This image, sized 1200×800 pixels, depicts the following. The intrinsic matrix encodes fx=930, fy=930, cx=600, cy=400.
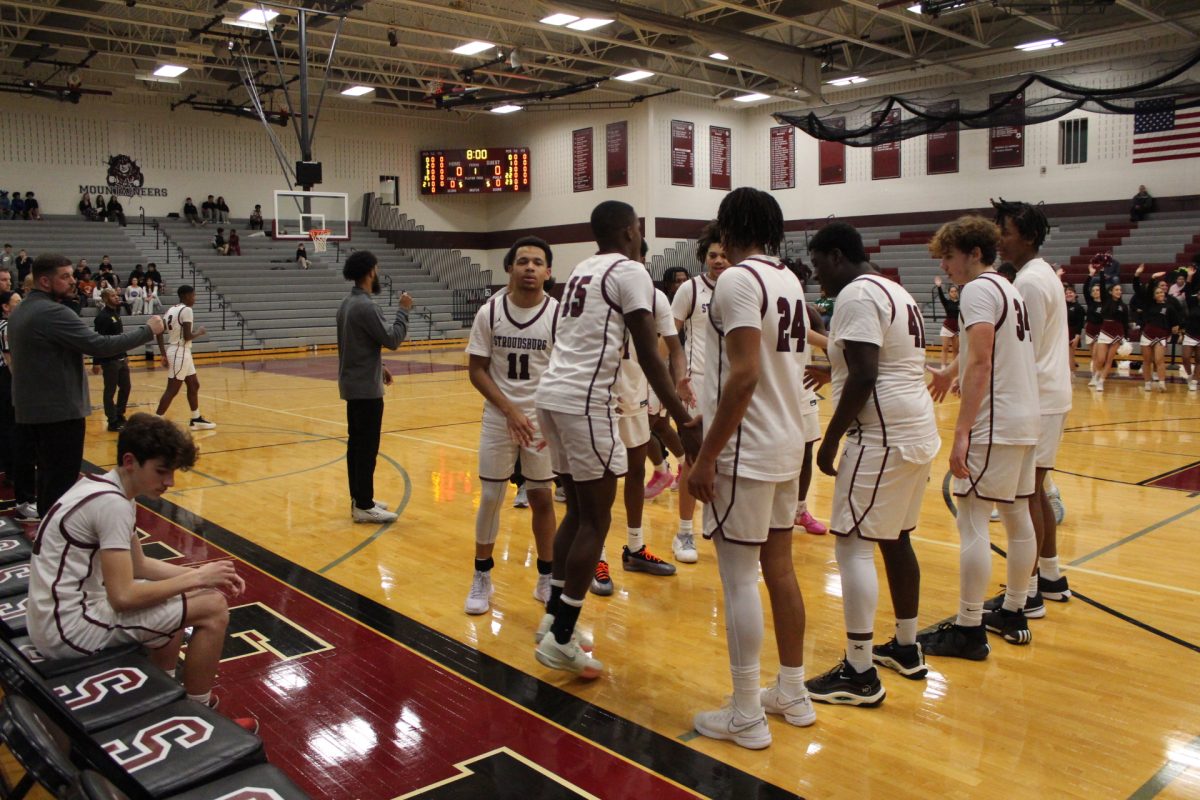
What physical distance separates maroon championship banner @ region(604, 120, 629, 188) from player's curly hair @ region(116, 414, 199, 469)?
975 inches

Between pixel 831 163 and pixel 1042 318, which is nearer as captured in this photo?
pixel 1042 318

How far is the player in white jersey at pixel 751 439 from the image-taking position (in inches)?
116

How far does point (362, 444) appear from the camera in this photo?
20.5 ft

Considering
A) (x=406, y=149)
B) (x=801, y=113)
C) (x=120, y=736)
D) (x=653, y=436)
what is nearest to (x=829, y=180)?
(x=801, y=113)

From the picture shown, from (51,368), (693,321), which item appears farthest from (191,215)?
(693,321)

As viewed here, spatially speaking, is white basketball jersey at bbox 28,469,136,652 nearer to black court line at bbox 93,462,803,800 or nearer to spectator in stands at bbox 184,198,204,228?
black court line at bbox 93,462,803,800

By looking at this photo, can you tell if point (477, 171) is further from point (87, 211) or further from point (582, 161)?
point (87, 211)

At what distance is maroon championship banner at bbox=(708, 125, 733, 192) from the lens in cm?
2762

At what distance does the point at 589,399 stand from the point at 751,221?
962 mm

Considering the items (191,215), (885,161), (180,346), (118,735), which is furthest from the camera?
(191,215)

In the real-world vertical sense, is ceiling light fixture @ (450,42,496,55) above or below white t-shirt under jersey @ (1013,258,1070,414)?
above

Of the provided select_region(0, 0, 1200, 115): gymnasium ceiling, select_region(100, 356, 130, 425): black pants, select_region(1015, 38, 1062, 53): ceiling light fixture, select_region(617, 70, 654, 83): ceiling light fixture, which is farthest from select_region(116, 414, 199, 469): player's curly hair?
select_region(617, 70, 654, 83): ceiling light fixture

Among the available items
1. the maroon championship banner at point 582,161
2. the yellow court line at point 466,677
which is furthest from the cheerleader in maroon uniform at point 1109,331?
the maroon championship banner at point 582,161

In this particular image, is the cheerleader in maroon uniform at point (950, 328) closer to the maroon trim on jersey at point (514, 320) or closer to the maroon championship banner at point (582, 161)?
the maroon trim on jersey at point (514, 320)
